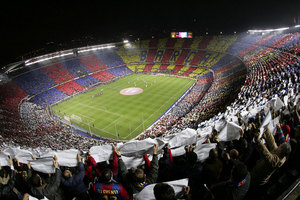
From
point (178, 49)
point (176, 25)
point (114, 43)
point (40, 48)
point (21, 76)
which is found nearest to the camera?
point (21, 76)

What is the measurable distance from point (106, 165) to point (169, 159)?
1678 millimetres

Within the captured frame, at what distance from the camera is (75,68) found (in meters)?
54.0

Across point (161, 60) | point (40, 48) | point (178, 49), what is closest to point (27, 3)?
point (40, 48)

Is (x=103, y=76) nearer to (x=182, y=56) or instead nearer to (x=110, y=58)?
(x=110, y=58)

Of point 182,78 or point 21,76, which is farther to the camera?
point 182,78

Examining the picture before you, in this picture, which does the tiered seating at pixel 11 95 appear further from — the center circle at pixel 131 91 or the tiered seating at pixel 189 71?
the tiered seating at pixel 189 71

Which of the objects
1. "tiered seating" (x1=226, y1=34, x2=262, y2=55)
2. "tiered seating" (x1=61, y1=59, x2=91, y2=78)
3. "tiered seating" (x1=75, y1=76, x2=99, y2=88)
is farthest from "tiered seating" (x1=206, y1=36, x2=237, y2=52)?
"tiered seating" (x1=61, y1=59, x2=91, y2=78)

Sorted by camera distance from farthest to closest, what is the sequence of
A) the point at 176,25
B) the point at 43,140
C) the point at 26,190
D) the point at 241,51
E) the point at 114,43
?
the point at 176,25, the point at 114,43, the point at 241,51, the point at 43,140, the point at 26,190

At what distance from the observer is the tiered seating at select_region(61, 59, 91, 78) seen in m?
52.2

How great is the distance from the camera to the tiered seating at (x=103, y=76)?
51.8 m

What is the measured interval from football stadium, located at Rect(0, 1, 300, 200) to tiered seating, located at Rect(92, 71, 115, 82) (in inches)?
11.9

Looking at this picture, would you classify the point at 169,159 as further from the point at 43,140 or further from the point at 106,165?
the point at 43,140

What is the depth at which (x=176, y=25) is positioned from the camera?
8094 cm

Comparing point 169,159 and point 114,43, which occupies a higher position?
point 114,43
